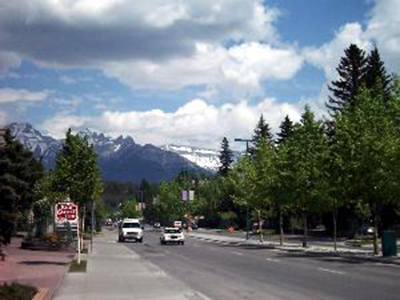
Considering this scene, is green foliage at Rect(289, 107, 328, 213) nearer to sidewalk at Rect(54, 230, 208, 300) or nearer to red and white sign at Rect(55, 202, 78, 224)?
red and white sign at Rect(55, 202, 78, 224)

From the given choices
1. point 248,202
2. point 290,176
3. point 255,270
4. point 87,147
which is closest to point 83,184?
point 87,147

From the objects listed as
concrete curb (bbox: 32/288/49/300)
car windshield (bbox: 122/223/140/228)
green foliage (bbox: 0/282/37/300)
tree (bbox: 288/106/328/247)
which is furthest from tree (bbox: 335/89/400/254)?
car windshield (bbox: 122/223/140/228)

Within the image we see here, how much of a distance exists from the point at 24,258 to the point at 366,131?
1818 centimetres

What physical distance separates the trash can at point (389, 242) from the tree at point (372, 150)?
1.08 metres

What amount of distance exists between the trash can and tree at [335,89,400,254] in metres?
1.08

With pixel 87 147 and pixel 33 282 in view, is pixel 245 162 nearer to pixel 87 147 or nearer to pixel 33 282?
pixel 87 147

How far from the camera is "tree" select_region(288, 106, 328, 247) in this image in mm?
50344

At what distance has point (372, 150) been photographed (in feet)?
125

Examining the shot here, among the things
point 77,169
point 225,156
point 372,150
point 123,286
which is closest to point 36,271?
point 123,286

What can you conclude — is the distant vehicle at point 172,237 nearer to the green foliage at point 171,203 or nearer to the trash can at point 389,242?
the trash can at point 389,242

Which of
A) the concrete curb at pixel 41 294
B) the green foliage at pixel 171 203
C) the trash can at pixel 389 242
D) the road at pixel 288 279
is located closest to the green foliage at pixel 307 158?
the trash can at pixel 389 242

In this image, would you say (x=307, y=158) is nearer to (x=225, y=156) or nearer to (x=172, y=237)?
(x=172, y=237)

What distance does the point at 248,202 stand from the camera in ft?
214

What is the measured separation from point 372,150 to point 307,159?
13398 millimetres
